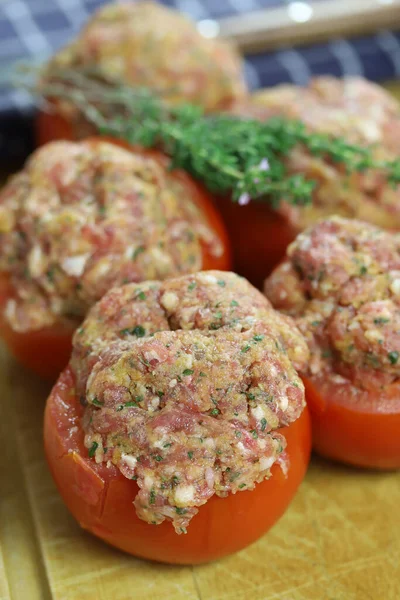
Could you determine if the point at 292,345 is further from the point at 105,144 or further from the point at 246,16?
the point at 246,16

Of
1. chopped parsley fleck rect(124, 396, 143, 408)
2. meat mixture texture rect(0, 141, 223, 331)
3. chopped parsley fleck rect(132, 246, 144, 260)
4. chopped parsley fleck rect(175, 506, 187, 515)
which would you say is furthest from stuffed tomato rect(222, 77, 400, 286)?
chopped parsley fleck rect(175, 506, 187, 515)

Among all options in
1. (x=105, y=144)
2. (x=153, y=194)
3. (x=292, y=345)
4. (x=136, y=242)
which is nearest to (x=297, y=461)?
(x=292, y=345)

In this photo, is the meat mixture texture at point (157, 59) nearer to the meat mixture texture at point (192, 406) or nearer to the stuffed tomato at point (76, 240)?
the stuffed tomato at point (76, 240)

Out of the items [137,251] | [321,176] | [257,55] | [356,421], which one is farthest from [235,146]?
[257,55]

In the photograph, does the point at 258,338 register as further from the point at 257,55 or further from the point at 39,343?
the point at 257,55

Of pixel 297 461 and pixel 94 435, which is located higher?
pixel 94 435

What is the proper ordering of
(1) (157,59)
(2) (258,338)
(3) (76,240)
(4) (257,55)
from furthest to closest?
(4) (257,55) → (1) (157,59) → (3) (76,240) → (2) (258,338)
